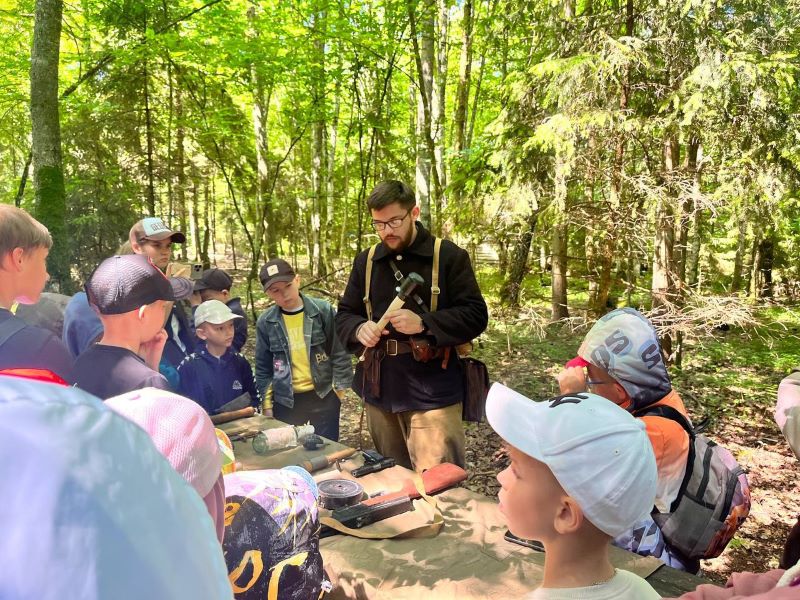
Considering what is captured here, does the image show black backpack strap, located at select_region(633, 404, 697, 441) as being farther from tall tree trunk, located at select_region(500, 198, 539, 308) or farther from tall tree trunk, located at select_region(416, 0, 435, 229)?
tall tree trunk, located at select_region(500, 198, 539, 308)

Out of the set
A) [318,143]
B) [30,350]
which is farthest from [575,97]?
[318,143]

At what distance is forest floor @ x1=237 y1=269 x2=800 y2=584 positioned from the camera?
4441 mm

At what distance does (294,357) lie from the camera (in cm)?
438

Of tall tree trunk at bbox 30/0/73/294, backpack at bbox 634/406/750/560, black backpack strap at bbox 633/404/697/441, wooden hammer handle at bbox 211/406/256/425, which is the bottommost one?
wooden hammer handle at bbox 211/406/256/425

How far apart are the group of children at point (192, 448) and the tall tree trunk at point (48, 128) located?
2.69 m

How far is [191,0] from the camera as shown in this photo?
9.63 metres

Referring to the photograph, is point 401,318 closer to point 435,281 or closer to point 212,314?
point 435,281

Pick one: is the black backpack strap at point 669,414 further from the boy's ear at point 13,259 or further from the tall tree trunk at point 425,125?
the tall tree trunk at point 425,125

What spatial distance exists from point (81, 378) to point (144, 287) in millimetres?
470

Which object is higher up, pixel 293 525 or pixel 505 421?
pixel 505 421

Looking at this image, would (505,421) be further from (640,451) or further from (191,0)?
(191,0)

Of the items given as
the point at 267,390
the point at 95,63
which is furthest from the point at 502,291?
the point at 95,63

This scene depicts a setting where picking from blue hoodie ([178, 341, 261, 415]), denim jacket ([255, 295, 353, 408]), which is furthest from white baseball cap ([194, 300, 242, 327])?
denim jacket ([255, 295, 353, 408])

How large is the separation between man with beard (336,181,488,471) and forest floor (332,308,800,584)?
185 cm
